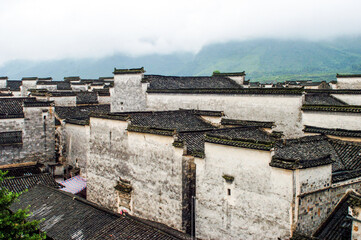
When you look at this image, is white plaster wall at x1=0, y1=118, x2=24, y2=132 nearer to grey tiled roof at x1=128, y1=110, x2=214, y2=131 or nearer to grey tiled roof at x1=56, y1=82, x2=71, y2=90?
grey tiled roof at x1=128, y1=110, x2=214, y2=131

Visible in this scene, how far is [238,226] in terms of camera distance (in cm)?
1370

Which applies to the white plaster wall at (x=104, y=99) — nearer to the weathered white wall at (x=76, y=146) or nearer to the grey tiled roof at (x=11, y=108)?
the weathered white wall at (x=76, y=146)

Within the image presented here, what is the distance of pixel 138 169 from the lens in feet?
61.3

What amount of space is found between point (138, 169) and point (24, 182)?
321 inches

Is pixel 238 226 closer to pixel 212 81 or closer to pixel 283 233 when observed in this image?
pixel 283 233

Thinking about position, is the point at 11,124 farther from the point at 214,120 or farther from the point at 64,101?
the point at 214,120

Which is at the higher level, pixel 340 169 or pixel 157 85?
pixel 157 85

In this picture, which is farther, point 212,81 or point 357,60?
point 357,60

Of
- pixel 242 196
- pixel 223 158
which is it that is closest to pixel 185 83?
pixel 223 158

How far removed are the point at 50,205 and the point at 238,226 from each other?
934 cm

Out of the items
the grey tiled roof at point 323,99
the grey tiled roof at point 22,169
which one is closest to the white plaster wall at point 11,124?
the grey tiled roof at point 22,169

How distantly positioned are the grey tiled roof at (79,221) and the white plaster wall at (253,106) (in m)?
11.7

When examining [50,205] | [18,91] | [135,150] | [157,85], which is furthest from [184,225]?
[18,91]

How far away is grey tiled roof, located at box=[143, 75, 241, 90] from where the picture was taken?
30547 millimetres
